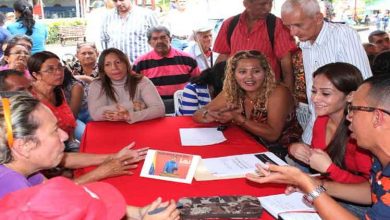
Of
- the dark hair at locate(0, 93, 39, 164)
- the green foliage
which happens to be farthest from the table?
the green foliage

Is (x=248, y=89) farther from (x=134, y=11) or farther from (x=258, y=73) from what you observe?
(x=134, y=11)

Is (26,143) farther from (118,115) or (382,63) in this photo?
(382,63)

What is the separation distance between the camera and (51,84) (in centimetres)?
305

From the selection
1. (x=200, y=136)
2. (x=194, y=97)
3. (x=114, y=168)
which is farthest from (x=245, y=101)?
(x=114, y=168)

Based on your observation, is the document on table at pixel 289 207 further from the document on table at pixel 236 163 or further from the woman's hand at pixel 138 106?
the woman's hand at pixel 138 106

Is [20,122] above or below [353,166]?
above

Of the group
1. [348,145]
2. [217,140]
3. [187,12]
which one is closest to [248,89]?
[217,140]

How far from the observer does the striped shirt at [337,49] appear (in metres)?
2.48

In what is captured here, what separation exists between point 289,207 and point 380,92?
0.50 m

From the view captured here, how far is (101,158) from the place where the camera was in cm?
208

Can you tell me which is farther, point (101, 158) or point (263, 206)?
point (101, 158)

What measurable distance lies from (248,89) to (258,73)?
0.40 ft

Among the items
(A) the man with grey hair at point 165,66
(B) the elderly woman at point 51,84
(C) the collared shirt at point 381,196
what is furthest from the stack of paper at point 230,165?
(A) the man with grey hair at point 165,66

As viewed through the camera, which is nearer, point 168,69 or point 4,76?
point 4,76
